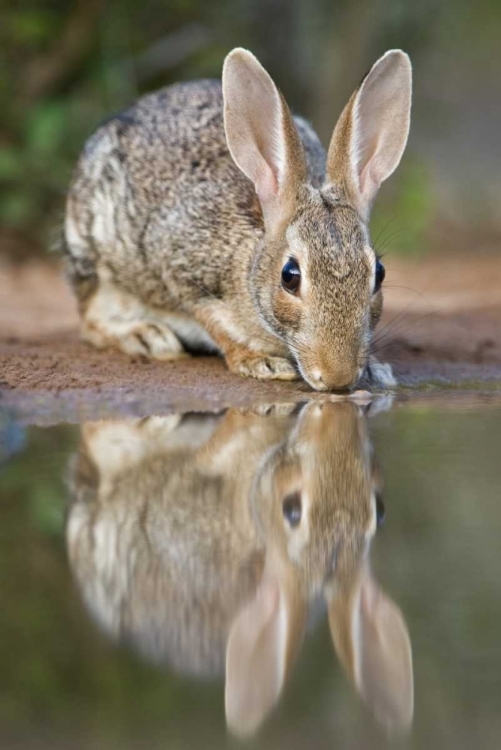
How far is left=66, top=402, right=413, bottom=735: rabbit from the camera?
109 inches

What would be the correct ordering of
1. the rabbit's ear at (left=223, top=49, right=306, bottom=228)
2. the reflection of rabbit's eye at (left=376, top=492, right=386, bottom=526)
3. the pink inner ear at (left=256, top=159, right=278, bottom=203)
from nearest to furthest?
1. the reflection of rabbit's eye at (left=376, top=492, right=386, bottom=526)
2. the rabbit's ear at (left=223, top=49, right=306, bottom=228)
3. the pink inner ear at (left=256, top=159, right=278, bottom=203)

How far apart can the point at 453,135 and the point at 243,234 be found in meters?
7.66

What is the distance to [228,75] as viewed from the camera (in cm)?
638

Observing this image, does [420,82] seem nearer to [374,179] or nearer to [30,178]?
[30,178]

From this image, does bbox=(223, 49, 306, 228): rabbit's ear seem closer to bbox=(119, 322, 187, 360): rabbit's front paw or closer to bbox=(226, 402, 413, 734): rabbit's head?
bbox=(119, 322, 187, 360): rabbit's front paw

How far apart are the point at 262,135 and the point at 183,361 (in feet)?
4.35

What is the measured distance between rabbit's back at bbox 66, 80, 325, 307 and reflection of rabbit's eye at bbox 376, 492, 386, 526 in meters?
2.85

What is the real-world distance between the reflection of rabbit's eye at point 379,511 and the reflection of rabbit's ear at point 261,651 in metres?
0.59

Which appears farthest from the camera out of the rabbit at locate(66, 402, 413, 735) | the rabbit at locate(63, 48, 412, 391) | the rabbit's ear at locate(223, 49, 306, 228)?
the rabbit's ear at locate(223, 49, 306, 228)

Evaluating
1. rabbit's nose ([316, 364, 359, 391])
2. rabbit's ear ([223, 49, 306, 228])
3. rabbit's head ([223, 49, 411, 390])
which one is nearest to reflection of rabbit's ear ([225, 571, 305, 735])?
rabbit's nose ([316, 364, 359, 391])

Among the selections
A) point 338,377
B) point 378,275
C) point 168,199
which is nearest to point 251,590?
point 338,377

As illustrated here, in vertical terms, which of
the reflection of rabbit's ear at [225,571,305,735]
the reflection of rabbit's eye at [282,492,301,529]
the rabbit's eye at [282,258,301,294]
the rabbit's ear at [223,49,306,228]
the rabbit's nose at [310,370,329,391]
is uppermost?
the rabbit's ear at [223,49,306,228]

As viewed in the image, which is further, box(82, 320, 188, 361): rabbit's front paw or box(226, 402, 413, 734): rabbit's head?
box(82, 320, 188, 361): rabbit's front paw

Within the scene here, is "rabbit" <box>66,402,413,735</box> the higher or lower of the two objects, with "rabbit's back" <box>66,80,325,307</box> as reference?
lower
